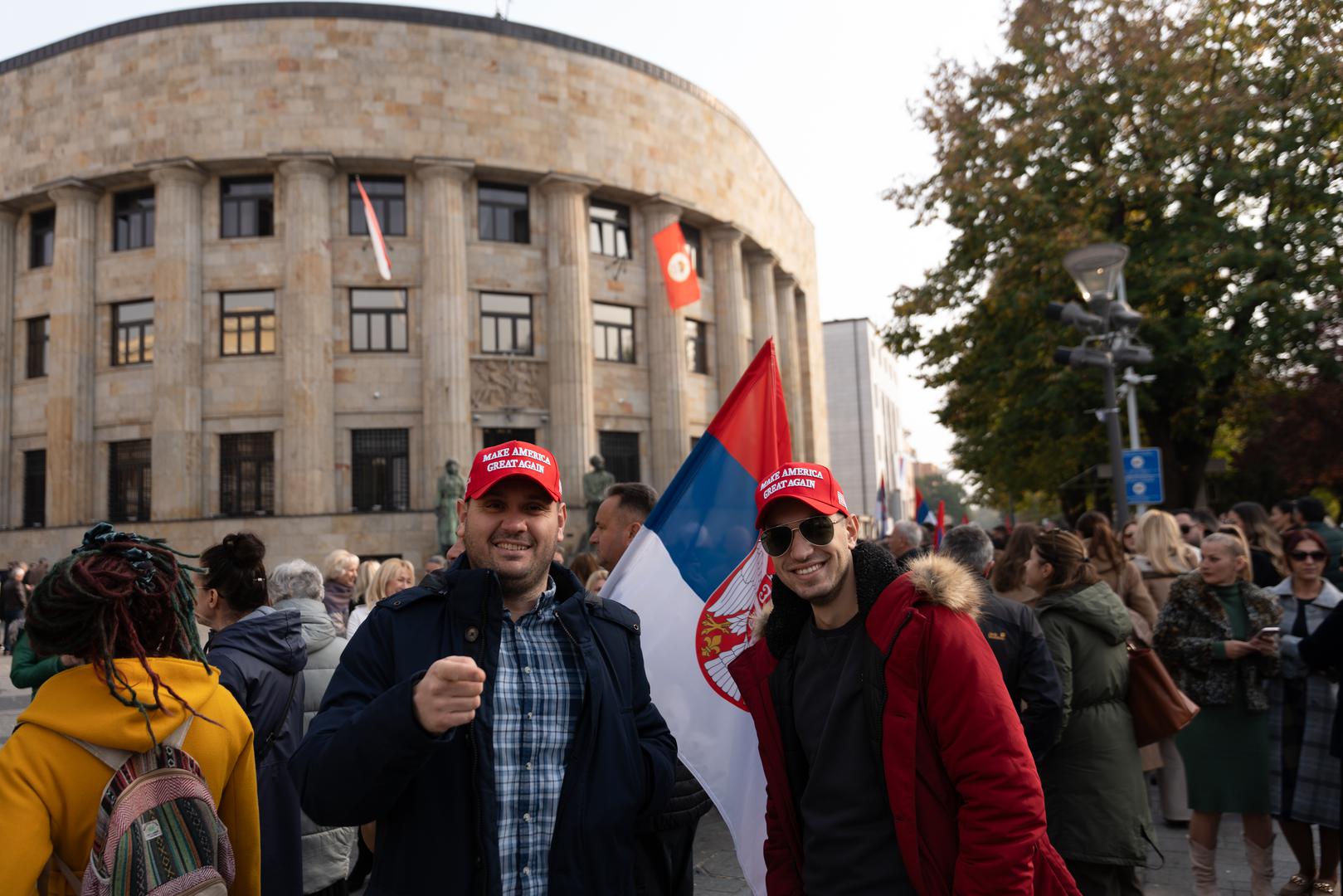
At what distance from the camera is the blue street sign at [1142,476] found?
41.4 ft

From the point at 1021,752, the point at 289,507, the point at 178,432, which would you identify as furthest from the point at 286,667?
the point at 178,432

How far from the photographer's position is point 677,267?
92.6 ft

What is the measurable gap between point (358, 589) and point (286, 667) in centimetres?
414

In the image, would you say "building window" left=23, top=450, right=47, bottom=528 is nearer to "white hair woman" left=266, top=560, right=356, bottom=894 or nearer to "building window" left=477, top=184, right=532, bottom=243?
"building window" left=477, top=184, right=532, bottom=243

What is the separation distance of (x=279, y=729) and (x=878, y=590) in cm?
255

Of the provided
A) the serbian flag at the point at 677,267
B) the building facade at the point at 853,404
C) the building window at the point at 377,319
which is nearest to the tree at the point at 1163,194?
the serbian flag at the point at 677,267

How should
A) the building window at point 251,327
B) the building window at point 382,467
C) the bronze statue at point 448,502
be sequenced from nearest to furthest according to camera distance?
the bronze statue at point 448,502 → the building window at point 382,467 → the building window at point 251,327

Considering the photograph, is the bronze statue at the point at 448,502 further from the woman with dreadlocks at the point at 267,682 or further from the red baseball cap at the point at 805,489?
the red baseball cap at the point at 805,489

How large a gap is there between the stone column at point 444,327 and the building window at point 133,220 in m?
8.18

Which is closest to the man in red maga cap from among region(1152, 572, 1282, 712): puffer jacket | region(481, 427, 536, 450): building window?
region(1152, 572, 1282, 712): puffer jacket

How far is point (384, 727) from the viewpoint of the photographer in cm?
223

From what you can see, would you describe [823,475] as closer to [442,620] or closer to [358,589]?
[442,620]

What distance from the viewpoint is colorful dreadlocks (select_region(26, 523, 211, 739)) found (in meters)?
2.39

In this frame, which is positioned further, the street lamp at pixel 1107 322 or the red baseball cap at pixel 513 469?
the street lamp at pixel 1107 322
